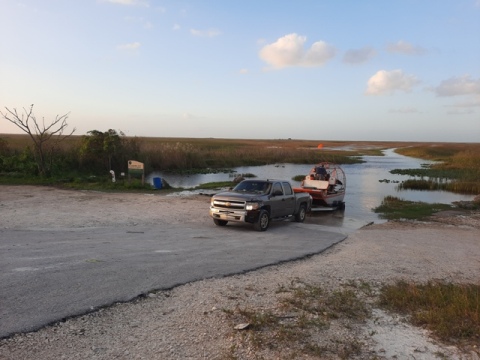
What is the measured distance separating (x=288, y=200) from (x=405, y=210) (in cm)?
921

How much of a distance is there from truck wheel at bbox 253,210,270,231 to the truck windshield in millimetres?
1069

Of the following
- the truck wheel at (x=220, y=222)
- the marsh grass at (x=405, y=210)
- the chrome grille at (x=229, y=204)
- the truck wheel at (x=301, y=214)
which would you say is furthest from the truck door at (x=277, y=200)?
the marsh grass at (x=405, y=210)

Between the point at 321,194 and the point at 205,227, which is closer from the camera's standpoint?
the point at 205,227

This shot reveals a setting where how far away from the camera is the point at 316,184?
24188mm

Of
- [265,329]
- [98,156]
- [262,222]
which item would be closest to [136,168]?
[98,156]

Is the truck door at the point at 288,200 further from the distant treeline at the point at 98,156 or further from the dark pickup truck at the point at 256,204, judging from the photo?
the distant treeline at the point at 98,156

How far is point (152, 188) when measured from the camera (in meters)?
27.2

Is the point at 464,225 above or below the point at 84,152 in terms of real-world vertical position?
below

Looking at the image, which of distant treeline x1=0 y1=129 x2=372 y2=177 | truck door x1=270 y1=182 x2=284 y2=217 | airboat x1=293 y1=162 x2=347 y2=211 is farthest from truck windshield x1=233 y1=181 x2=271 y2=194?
distant treeline x1=0 y1=129 x2=372 y2=177

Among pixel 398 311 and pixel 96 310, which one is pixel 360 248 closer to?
pixel 398 311

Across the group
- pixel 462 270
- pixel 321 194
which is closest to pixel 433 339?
pixel 462 270

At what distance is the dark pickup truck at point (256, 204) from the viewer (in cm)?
1464

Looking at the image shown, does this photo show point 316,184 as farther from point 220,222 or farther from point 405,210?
point 220,222

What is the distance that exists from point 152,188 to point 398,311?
22.0 meters
